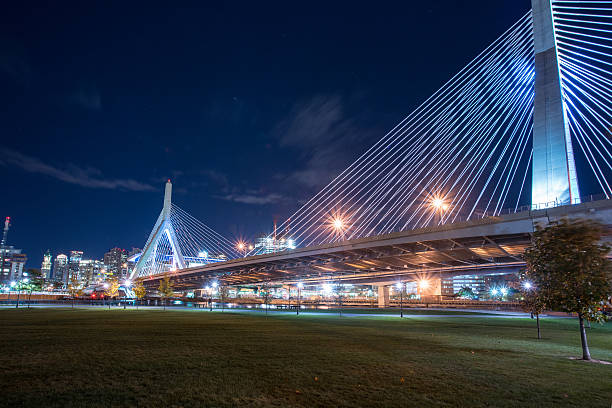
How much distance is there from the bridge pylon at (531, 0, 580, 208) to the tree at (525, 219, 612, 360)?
16190 millimetres

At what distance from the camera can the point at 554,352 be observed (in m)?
12.7

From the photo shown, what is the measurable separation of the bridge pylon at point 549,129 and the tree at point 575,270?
53.1ft

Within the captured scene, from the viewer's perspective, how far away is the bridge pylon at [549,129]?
2531 centimetres

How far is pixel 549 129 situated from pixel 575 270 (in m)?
19.9

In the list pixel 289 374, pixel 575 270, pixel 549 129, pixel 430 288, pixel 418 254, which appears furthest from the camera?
pixel 430 288

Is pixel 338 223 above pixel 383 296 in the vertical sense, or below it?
above

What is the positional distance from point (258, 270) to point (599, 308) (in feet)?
204

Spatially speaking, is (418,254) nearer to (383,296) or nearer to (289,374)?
(383,296)

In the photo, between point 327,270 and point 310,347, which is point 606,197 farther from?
point 327,270

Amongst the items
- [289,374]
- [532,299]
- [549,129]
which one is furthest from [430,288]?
[289,374]

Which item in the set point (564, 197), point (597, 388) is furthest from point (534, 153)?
point (597, 388)

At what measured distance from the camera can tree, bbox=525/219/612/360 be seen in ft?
35.0

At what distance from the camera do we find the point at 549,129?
26719mm

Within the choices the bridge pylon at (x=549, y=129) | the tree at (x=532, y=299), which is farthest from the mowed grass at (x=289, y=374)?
the bridge pylon at (x=549, y=129)
